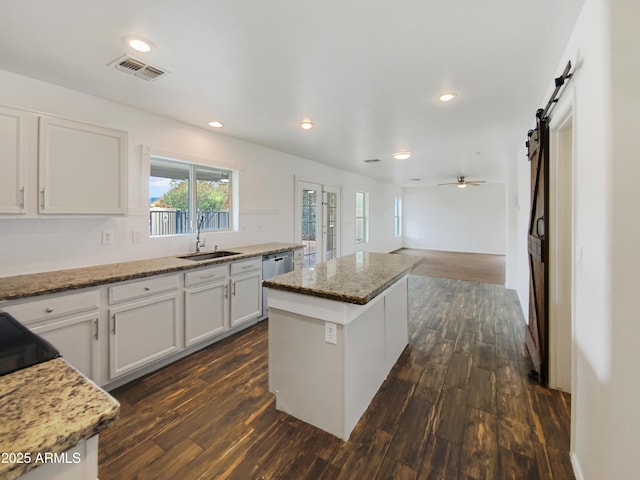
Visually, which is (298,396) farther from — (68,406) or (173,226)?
(173,226)

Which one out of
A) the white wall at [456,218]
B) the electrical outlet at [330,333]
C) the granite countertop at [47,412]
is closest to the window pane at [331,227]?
the electrical outlet at [330,333]

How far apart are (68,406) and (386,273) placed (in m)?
1.96

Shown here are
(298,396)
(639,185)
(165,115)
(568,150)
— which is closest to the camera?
(639,185)

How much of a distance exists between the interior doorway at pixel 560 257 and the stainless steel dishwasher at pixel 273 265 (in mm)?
2822

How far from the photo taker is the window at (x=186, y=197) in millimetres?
3217

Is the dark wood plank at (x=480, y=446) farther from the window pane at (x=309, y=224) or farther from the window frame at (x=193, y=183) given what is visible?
the window pane at (x=309, y=224)

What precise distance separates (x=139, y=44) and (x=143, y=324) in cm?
207

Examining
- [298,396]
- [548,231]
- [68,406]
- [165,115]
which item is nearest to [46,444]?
[68,406]

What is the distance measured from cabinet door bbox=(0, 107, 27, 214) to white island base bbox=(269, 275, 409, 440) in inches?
74.2

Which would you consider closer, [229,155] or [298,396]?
[298,396]

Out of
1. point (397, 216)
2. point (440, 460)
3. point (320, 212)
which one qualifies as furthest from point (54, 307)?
point (397, 216)

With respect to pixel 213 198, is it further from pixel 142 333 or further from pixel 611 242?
pixel 611 242

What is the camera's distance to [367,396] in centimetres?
209

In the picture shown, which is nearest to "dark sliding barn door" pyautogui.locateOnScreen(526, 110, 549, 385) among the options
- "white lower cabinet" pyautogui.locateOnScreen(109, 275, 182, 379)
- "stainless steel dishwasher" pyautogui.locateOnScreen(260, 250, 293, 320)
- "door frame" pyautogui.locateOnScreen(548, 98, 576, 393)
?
"door frame" pyautogui.locateOnScreen(548, 98, 576, 393)
